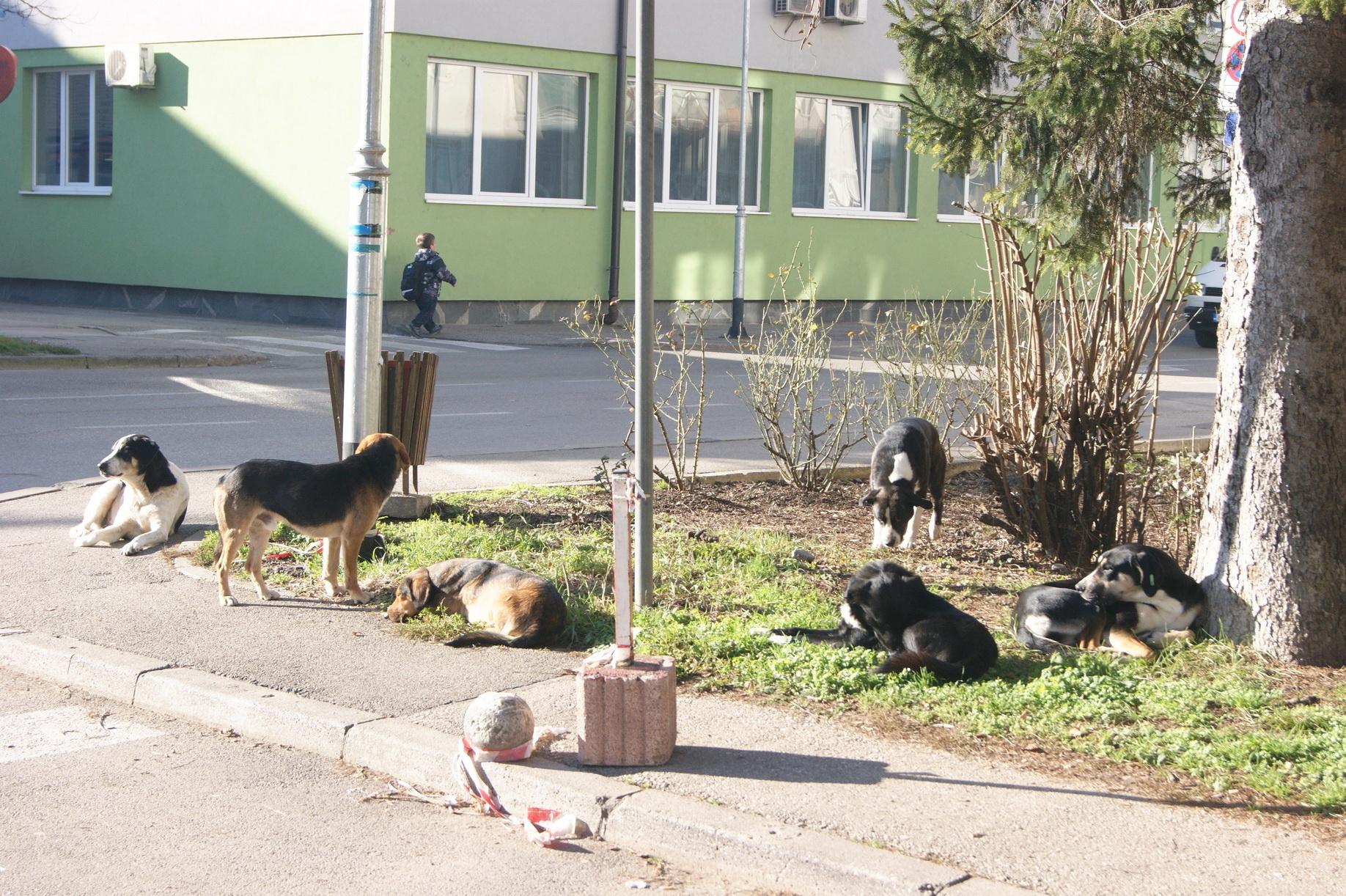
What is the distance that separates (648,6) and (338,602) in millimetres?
3147

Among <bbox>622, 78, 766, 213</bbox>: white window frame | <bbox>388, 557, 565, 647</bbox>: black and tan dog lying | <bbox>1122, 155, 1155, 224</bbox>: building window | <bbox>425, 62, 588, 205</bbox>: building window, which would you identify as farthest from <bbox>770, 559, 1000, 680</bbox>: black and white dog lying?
<bbox>622, 78, 766, 213</bbox>: white window frame

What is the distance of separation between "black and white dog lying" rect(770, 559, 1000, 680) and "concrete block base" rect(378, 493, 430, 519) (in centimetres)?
318

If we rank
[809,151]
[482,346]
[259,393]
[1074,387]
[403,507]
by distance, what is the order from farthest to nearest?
1. [809,151]
2. [482,346]
3. [259,393]
4. [403,507]
5. [1074,387]

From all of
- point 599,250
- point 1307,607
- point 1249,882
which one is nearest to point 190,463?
point 1307,607

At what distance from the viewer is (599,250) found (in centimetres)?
2606

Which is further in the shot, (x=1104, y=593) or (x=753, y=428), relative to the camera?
(x=753, y=428)

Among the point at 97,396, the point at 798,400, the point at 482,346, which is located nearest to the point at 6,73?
the point at 97,396

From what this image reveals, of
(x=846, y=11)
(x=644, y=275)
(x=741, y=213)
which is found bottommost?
(x=644, y=275)

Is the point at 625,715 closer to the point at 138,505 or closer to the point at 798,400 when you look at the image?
the point at 138,505

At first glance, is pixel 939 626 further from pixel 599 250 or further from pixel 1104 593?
pixel 599 250

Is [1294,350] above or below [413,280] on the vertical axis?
below

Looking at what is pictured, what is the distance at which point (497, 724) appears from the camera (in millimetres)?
4957

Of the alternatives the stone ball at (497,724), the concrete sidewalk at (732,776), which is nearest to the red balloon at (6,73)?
the concrete sidewalk at (732,776)

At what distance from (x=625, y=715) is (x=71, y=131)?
26.8 m
